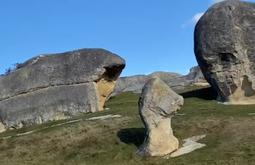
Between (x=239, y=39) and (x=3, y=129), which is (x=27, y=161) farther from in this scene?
(x=239, y=39)

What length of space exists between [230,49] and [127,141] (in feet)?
37.3

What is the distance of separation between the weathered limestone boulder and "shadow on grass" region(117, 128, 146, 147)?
4.80 feet

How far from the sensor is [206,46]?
3488cm

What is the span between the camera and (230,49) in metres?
34.2

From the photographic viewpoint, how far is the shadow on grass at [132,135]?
84.6 feet

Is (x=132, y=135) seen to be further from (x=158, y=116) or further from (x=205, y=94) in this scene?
(x=205, y=94)

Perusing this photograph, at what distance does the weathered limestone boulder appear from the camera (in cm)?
2383

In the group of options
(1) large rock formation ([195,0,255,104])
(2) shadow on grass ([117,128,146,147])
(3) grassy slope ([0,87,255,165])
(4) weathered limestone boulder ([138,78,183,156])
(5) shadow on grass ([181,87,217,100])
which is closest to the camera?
(3) grassy slope ([0,87,255,165])

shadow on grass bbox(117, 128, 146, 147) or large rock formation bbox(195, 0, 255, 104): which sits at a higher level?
large rock formation bbox(195, 0, 255, 104)

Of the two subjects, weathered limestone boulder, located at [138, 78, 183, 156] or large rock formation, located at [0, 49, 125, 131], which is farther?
large rock formation, located at [0, 49, 125, 131]

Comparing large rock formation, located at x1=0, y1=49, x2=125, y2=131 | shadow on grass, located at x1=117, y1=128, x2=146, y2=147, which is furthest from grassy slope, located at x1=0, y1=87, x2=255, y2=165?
large rock formation, located at x1=0, y1=49, x2=125, y2=131

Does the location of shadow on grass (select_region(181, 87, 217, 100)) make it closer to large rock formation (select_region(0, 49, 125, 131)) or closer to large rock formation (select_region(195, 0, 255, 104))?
large rock formation (select_region(195, 0, 255, 104))

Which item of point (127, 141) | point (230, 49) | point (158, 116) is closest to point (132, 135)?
point (127, 141)

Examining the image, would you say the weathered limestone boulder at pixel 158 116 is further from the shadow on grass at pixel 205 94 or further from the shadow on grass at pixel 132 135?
the shadow on grass at pixel 205 94
